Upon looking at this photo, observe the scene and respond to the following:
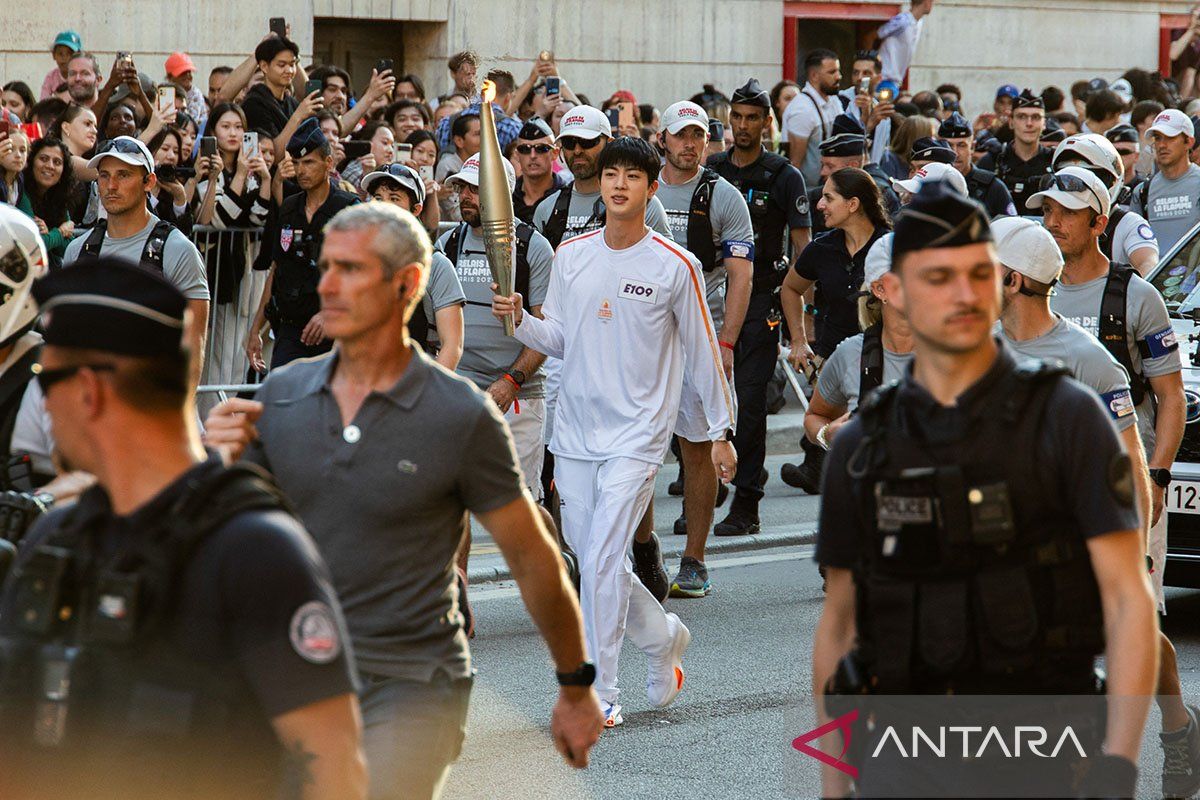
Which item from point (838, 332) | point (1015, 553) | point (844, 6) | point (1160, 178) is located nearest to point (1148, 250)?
point (838, 332)

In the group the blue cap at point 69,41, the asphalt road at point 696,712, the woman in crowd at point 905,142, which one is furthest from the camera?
the woman in crowd at point 905,142

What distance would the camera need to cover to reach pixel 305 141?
31.1 ft

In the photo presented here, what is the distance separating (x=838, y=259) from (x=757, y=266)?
1.24 meters

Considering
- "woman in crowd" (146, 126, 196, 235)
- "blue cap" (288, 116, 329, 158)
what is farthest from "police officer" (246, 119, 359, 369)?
"woman in crowd" (146, 126, 196, 235)

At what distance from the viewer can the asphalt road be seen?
6.32 m

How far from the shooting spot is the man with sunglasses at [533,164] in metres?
11.2

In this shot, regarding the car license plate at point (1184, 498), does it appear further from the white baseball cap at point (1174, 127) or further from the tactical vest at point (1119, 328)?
Result: the white baseball cap at point (1174, 127)

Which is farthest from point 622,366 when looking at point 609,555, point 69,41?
point 69,41

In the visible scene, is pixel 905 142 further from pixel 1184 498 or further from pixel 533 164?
pixel 1184 498

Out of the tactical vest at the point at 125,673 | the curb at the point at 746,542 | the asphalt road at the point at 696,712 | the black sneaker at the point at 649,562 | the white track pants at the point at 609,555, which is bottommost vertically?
the curb at the point at 746,542

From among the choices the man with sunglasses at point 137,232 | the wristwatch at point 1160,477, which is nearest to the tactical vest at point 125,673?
the wristwatch at point 1160,477

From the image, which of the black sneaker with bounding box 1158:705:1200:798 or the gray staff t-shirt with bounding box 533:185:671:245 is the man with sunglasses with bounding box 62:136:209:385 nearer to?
the gray staff t-shirt with bounding box 533:185:671:245

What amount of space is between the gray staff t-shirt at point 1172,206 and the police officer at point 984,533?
28.5 ft

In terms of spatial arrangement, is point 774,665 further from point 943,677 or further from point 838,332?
point 943,677
